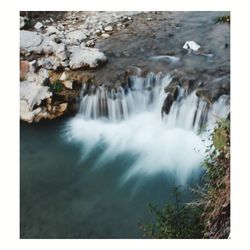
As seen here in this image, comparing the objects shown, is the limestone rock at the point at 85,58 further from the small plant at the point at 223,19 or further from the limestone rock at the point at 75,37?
the small plant at the point at 223,19

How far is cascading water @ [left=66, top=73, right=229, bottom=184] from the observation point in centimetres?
334

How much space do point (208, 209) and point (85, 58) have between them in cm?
129

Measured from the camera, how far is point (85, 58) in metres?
3.62

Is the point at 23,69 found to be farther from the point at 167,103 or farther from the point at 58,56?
the point at 167,103

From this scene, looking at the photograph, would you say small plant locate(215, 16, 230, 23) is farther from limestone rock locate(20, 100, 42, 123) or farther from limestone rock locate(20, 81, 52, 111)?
limestone rock locate(20, 100, 42, 123)

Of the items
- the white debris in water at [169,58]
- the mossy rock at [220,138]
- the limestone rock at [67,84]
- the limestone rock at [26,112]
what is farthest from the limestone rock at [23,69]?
the mossy rock at [220,138]

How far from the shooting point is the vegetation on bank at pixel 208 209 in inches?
124

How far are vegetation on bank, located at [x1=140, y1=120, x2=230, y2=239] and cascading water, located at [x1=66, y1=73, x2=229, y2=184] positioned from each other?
93mm

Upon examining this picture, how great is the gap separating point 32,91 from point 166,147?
908 mm

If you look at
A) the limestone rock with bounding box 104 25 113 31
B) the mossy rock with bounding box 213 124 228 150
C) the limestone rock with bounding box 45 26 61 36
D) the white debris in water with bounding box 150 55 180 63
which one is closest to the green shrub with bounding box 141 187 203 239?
the mossy rock with bounding box 213 124 228 150

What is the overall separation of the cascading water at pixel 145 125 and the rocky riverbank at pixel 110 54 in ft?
0.21
